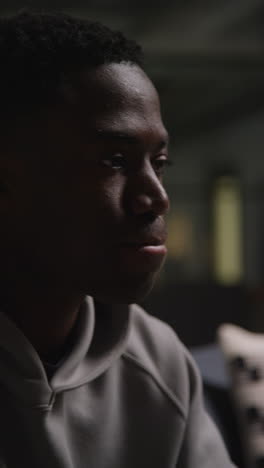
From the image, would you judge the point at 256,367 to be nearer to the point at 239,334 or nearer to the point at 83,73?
the point at 239,334

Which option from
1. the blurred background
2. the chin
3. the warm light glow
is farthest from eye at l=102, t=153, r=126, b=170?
the warm light glow

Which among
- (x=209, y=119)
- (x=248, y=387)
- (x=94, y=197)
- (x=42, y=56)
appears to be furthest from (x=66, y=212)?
(x=209, y=119)

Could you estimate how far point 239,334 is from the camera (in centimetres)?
142

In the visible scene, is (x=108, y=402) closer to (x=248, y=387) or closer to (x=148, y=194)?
(x=148, y=194)

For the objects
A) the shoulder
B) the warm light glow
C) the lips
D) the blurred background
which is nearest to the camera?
the lips

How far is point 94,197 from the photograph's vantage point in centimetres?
70

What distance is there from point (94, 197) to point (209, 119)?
6.03 meters

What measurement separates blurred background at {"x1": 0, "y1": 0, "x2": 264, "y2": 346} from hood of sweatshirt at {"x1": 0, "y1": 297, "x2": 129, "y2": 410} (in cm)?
213

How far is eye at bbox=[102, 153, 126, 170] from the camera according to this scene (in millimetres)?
706

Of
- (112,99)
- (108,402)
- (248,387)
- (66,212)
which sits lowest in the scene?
(248,387)

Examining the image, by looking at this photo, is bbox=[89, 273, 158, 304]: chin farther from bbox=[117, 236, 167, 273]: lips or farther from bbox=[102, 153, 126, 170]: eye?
bbox=[102, 153, 126, 170]: eye

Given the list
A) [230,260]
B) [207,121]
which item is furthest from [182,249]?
[207,121]

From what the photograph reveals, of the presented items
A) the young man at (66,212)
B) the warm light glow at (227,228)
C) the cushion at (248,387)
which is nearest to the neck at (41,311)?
the young man at (66,212)

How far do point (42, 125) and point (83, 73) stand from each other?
7 centimetres
